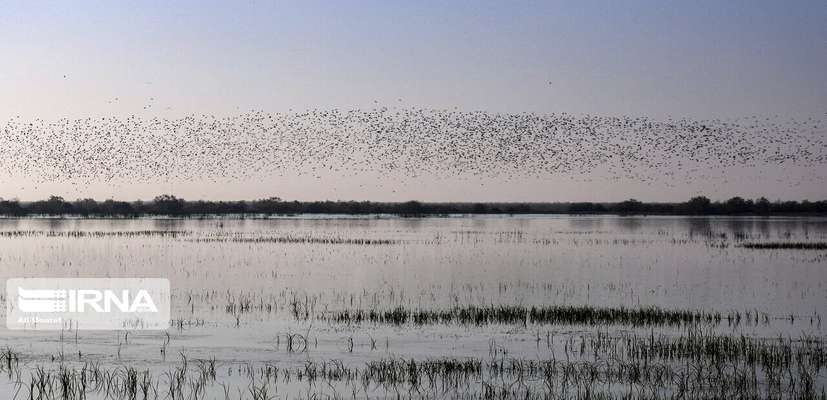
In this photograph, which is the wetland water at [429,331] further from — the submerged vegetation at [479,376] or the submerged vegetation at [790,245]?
the submerged vegetation at [790,245]

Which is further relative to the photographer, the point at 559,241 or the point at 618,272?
the point at 559,241

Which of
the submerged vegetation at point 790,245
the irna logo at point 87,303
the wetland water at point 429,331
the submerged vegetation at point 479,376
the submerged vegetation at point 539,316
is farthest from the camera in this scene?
the submerged vegetation at point 790,245

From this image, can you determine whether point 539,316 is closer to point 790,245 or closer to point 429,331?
point 429,331

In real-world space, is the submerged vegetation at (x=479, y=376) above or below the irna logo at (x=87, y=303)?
below

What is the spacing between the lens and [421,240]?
45.3 meters

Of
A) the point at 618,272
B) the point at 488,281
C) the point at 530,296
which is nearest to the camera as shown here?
the point at 530,296

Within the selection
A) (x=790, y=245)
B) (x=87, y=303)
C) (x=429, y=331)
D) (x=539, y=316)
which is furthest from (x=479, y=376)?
(x=790, y=245)

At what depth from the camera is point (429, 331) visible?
1550 cm

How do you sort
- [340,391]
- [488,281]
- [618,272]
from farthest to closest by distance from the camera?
1. [618,272]
2. [488,281]
3. [340,391]

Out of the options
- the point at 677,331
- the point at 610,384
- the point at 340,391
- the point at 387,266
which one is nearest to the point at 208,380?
the point at 340,391

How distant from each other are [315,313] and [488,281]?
799 cm

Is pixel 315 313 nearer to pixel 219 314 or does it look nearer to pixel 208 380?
pixel 219 314

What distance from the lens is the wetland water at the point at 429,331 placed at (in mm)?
10820

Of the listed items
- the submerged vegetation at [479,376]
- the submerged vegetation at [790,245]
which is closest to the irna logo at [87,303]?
the submerged vegetation at [479,376]
